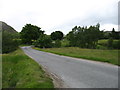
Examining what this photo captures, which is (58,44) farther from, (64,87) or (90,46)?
(64,87)

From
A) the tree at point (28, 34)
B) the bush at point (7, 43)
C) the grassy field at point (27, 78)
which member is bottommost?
the grassy field at point (27, 78)

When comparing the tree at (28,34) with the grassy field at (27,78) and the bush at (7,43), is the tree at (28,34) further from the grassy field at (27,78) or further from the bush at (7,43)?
the grassy field at (27,78)

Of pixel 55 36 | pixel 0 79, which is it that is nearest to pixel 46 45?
pixel 55 36

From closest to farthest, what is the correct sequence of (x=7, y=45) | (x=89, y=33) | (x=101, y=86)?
(x=101, y=86) < (x=89, y=33) < (x=7, y=45)

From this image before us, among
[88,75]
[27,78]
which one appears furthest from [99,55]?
[27,78]

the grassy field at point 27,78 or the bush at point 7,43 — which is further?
the bush at point 7,43

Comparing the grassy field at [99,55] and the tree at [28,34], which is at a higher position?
the tree at [28,34]

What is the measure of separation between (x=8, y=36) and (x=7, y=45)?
2241 millimetres

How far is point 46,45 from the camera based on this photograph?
43812 millimetres

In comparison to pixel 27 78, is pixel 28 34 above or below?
above

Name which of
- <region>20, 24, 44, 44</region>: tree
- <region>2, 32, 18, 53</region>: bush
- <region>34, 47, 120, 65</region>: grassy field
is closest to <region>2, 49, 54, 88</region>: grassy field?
<region>34, 47, 120, 65</region>: grassy field

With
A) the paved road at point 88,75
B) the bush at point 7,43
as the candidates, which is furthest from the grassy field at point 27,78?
the bush at point 7,43

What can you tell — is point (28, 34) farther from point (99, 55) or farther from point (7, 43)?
point (99, 55)

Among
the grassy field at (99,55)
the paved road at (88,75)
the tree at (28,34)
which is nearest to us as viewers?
the paved road at (88,75)
